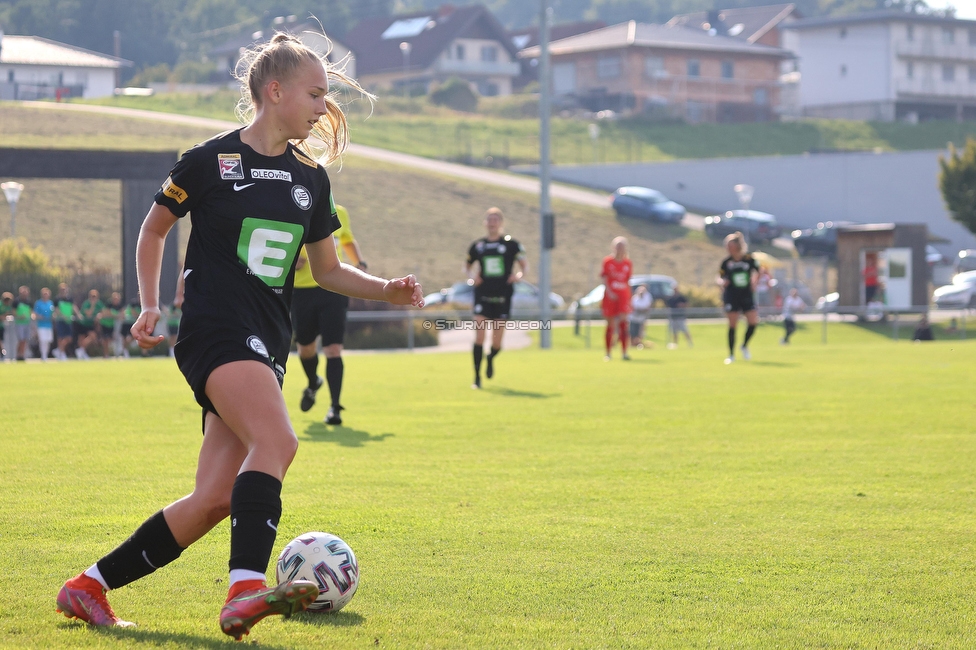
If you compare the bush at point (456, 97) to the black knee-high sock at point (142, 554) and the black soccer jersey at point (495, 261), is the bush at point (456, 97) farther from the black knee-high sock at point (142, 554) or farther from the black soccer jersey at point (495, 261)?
the black knee-high sock at point (142, 554)

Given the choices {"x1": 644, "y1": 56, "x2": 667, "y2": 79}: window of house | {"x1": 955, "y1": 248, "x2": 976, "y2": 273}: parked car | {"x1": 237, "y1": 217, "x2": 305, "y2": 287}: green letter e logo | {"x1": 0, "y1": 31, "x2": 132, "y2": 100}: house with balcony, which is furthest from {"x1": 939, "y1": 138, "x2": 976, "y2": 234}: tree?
{"x1": 237, "y1": 217, "x2": 305, "y2": 287}: green letter e logo

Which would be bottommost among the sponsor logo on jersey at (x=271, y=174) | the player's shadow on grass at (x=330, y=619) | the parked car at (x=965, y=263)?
the player's shadow on grass at (x=330, y=619)

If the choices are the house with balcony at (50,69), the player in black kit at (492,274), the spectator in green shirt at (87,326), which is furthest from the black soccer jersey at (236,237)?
the house with balcony at (50,69)

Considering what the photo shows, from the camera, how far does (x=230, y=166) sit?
13.1 ft

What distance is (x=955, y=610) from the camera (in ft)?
13.9

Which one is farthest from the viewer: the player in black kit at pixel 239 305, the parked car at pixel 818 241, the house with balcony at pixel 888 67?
the house with balcony at pixel 888 67

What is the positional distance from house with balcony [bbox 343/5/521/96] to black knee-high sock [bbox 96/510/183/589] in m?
88.9

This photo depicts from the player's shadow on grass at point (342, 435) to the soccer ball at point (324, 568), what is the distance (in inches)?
191

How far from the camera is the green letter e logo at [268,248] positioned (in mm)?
3986

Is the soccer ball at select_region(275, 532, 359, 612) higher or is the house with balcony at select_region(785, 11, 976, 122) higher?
the house with balcony at select_region(785, 11, 976, 122)

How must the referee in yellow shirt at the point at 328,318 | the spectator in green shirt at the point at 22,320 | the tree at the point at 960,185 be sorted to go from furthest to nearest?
the tree at the point at 960,185 < the spectator in green shirt at the point at 22,320 < the referee in yellow shirt at the point at 328,318

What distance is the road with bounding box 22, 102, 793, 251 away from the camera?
178ft

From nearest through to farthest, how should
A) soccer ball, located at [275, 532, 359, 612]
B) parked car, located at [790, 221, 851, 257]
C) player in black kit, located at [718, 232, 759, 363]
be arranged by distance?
1. soccer ball, located at [275, 532, 359, 612]
2. player in black kit, located at [718, 232, 759, 363]
3. parked car, located at [790, 221, 851, 257]

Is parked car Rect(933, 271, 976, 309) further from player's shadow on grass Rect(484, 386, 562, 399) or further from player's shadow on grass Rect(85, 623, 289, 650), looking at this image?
player's shadow on grass Rect(85, 623, 289, 650)
